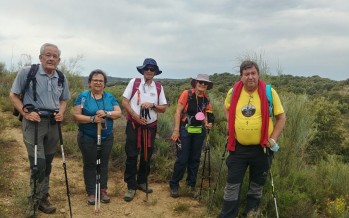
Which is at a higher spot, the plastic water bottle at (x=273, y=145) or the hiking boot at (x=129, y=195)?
the plastic water bottle at (x=273, y=145)

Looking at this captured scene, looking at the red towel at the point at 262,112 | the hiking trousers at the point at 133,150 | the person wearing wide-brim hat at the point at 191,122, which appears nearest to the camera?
the red towel at the point at 262,112

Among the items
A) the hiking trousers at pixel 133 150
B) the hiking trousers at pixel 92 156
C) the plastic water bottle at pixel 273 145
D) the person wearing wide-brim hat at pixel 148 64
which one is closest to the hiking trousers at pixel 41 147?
the hiking trousers at pixel 92 156

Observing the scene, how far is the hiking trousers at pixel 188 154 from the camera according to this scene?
6.31 meters

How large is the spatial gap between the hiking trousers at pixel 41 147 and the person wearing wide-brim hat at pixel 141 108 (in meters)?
1.30

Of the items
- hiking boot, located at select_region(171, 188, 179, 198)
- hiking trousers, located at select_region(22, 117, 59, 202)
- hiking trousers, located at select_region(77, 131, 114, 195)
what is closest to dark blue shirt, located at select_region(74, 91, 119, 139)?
hiking trousers, located at select_region(77, 131, 114, 195)

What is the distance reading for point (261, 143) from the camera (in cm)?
471

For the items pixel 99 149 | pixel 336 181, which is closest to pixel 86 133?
pixel 99 149

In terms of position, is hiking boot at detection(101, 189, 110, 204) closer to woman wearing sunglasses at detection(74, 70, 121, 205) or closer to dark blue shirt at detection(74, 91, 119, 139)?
woman wearing sunglasses at detection(74, 70, 121, 205)

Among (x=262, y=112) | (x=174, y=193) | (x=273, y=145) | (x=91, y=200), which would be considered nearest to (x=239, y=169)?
(x=273, y=145)

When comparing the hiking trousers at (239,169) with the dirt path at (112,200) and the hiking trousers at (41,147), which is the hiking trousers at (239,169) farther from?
the hiking trousers at (41,147)

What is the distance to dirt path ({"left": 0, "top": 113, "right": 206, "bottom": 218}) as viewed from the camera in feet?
18.5

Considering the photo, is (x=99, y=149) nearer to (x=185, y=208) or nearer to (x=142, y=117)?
(x=142, y=117)

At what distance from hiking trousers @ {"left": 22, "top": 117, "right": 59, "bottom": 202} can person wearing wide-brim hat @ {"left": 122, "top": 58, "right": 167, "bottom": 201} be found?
1.30m

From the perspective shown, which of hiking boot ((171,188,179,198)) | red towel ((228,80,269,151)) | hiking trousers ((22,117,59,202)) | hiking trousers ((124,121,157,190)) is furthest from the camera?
hiking boot ((171,188,179,198))
